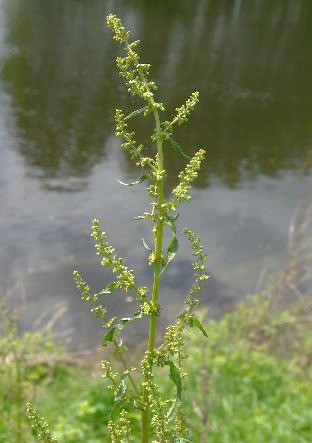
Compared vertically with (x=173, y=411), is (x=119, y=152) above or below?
above

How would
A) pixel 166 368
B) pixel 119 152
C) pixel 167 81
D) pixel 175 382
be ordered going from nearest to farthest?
pixel 175 382
pixel 166 368
pixel 119 152
pixel 167 81

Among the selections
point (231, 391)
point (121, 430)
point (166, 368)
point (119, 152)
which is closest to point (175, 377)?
point (121, 430)

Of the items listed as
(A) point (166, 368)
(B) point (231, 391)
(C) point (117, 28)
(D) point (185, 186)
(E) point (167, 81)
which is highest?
(E) point (167, 81)

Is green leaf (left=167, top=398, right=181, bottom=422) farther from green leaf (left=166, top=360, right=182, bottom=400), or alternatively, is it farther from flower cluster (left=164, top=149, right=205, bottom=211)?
flower cluster (left=164, top=149, right=205, bottom=211)

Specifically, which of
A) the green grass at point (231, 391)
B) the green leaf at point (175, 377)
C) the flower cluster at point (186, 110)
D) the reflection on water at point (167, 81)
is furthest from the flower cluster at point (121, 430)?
the reflection on water at point (167, 81)

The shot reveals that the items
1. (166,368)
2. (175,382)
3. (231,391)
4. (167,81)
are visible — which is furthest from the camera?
(167,81)

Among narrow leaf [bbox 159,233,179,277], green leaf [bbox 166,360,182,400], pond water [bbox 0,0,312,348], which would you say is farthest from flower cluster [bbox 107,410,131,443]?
pond water [bbox 0,0,312,348]

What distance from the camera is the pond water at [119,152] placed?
24.7 ft

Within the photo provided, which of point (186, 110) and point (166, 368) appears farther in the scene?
point (166, 368)

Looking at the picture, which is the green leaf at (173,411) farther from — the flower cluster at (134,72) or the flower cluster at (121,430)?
the flower cluster at (134,72)

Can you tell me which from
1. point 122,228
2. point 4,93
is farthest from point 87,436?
point 4,93

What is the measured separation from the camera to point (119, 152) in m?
11.2

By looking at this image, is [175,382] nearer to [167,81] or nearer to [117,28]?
[117,28]

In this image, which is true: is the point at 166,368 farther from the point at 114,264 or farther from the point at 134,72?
the point at 134,72
